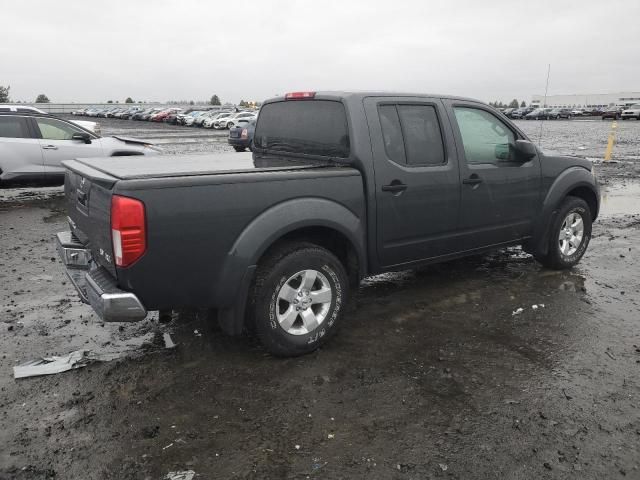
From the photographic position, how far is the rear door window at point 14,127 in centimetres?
1012

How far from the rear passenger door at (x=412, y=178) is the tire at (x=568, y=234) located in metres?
1.60

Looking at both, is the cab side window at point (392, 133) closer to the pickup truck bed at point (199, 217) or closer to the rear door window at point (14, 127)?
the pickup truck bed at point (199, 217)

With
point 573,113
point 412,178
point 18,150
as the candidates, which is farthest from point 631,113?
point 412,178

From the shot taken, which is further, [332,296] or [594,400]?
[332,296]

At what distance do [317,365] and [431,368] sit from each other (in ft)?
2.64

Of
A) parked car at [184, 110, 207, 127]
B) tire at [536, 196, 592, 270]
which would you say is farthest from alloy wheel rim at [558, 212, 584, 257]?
parked car at [184, 110, 207, 127]

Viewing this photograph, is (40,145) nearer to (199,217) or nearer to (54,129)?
(54,129)

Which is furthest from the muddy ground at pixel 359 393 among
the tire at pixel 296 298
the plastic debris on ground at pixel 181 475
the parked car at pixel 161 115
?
the parked car at pixel 161 115

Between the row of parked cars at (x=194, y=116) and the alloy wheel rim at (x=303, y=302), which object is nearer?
the alloy wheel rim at (x=303, y=302)

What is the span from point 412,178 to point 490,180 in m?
1.00

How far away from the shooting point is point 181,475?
8.60ft

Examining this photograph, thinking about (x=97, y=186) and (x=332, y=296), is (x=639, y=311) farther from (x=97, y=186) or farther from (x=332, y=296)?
(x=97, y=186)

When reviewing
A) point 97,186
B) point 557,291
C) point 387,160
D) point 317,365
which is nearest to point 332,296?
point 317,365

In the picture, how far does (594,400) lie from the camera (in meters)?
3.31
